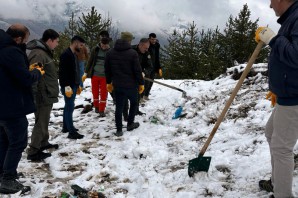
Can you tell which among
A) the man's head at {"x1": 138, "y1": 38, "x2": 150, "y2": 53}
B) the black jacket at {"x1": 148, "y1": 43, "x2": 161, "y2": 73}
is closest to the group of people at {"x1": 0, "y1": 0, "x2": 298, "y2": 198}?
the man's head at {"x1": 138, "y1": 38, "x2": 150, "y2": 53}

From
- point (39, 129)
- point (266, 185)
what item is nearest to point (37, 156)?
point (39, 129)

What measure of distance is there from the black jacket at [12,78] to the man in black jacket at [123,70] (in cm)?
280

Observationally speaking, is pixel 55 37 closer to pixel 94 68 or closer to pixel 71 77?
pixel 71 77

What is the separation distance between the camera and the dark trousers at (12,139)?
398 centimetres

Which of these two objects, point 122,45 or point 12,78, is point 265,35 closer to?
point 12,78

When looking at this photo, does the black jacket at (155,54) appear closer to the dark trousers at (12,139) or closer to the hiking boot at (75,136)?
the hiking boot at (75,136)

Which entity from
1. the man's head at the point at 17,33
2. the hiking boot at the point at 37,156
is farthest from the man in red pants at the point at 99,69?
the man's head at the point at 17,33

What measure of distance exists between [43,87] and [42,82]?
3.7 inches

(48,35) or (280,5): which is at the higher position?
(280,5)

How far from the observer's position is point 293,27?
2.70 m

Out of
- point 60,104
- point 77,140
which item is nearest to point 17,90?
point 77,140

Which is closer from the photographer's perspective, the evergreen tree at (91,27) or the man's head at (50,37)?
the man's head at (50,37)

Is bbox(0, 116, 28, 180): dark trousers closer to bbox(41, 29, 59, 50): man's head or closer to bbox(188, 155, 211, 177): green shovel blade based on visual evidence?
bbox(41, 29, 59, 50): man's head

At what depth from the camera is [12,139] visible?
13.2 ft
